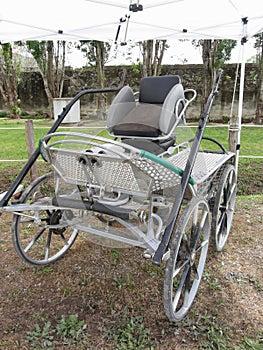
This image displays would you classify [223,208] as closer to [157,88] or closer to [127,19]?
[157,88]

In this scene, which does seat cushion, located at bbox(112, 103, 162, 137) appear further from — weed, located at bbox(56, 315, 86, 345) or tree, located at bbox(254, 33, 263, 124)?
tree, located at bbox(254, 33, 263, 124)

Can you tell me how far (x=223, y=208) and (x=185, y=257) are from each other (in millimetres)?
900

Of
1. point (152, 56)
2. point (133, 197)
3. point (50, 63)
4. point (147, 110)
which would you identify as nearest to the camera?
point (133, 197)

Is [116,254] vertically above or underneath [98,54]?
underneath

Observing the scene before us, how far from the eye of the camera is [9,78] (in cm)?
954

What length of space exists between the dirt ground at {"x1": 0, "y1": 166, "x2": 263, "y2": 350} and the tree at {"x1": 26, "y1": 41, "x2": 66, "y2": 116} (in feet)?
24.9

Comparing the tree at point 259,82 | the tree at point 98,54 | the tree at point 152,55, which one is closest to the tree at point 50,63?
the tree at point 98,54

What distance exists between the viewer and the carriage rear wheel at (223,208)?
2.30 meters

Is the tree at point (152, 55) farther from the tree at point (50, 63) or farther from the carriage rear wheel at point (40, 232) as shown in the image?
the carriage rear wheel at point (40, 232)

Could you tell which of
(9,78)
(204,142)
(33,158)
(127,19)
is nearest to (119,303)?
(33,158)

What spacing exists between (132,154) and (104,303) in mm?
1097

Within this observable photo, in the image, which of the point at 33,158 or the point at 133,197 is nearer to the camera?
the point at 133,197

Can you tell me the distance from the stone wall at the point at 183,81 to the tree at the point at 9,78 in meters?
0.49

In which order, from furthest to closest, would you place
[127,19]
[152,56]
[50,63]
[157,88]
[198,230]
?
[50,63], [152,56], [127,19], [157,88], [198,230]
